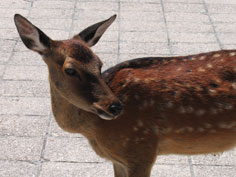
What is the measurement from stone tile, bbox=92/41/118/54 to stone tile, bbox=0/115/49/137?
210 centimetres

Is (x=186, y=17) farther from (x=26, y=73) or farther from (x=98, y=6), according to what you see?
(x=26, y=73)

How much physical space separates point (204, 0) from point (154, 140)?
6530mm

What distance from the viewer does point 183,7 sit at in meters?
9.63

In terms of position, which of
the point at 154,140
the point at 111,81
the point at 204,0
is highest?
the point at 111,81

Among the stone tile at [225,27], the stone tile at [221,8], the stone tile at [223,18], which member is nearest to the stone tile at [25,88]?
the stone tile at [225,27]

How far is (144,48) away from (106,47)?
660 mm

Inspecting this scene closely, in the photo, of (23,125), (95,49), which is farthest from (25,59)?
(23,125)

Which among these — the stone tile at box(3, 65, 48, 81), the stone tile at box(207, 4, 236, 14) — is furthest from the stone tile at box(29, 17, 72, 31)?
the stone tile at box(207, 4, 236, 14)

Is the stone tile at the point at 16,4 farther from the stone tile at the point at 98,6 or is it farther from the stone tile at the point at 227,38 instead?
the stone tile at the point at 227,38

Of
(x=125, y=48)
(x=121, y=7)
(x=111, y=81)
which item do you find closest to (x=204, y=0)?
(x=121, y=7)

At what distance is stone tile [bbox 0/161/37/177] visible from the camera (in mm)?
5215

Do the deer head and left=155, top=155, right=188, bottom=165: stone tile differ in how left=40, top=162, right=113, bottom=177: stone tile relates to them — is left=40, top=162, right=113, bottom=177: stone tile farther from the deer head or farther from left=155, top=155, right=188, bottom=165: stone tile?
the deer head

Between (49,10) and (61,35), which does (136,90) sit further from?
(49,10)

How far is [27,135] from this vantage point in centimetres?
586
